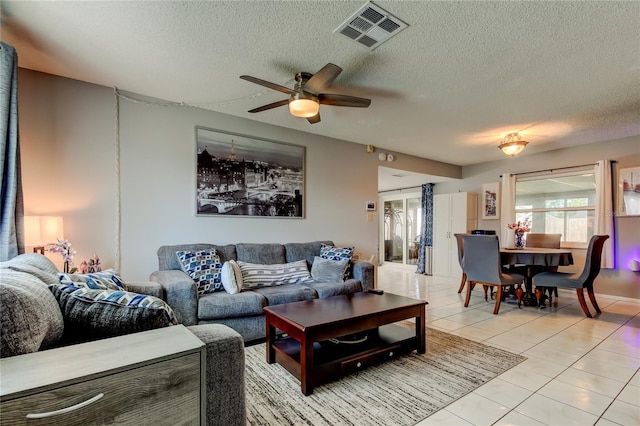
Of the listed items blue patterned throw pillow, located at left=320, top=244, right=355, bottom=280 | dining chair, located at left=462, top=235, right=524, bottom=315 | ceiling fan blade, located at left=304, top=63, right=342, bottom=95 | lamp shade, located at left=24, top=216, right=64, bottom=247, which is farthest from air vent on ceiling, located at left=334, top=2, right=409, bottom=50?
dining chair, located at left=462, top=235, right=524, bottom=315

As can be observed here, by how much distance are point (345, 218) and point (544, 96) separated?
2.86 metres

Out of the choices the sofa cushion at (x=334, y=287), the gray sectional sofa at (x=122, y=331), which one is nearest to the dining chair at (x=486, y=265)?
the sofa cushion at (x=334, y=287)

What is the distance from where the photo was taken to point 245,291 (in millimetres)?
3070

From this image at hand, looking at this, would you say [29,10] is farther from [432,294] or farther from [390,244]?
[390,244]

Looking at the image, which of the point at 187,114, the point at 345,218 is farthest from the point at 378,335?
the point at 187,114

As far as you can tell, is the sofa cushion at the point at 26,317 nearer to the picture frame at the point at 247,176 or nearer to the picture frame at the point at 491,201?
the picture frame at the point at 247,176

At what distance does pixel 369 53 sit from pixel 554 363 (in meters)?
2.88

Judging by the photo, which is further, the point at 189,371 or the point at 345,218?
the point at 345,218

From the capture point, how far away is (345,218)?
4824 millimetres

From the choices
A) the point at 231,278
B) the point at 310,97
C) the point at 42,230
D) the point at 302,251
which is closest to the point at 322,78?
the point at 310,97

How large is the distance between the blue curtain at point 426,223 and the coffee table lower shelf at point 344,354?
4832mm

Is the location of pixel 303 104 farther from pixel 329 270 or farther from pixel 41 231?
pixel 41 231

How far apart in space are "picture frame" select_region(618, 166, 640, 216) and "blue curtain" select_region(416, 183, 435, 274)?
3.21m

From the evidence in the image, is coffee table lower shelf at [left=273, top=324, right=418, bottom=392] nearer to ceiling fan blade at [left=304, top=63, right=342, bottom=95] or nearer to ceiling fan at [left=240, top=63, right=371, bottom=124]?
ceiling fan at [left=240, top=63, right=371, bottom=124]
